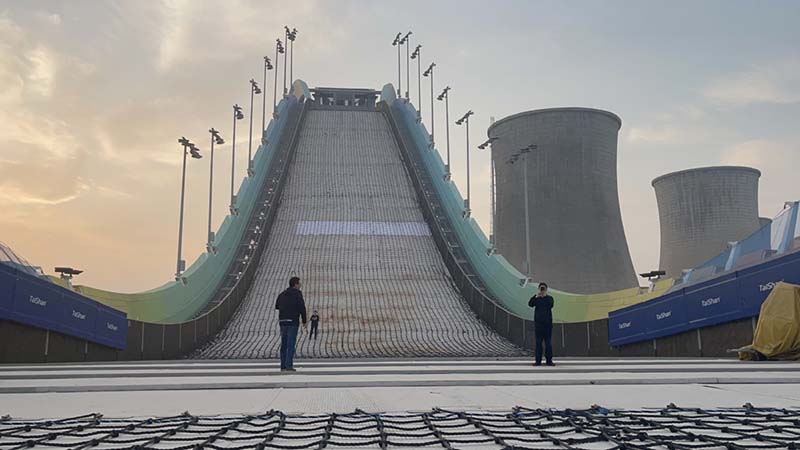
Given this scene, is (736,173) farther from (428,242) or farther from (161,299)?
(161,299)

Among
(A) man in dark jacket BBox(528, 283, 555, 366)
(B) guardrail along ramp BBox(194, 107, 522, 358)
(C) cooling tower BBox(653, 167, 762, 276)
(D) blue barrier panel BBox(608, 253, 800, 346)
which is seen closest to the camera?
(A) man in dark jacket BBox(528, 283, 555, 366)

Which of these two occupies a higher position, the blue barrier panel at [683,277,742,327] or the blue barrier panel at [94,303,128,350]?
the blue barrier panel at [683,277,742,327]

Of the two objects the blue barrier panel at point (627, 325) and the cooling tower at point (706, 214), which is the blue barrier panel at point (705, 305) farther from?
the cooling tower at point (706, 214)

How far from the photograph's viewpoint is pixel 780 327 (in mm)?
11969

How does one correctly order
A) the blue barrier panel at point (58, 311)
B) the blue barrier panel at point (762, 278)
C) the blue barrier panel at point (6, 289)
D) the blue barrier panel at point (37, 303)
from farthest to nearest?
the blue barrier panel at point (37, 303) < the blue barrier panel at point (58, 311) < the blue barrier panel at point (762, 278) < the blue barrier panel at point (6, 289)

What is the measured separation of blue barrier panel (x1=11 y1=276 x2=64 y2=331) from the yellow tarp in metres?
12.2

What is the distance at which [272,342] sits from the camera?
2112cm

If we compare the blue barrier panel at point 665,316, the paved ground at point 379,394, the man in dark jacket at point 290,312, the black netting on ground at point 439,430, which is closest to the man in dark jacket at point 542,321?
the paved ground at point 379,394

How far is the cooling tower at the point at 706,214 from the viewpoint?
142 feet

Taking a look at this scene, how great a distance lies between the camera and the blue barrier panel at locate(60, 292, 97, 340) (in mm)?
15081

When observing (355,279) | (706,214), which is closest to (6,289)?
(355,279)

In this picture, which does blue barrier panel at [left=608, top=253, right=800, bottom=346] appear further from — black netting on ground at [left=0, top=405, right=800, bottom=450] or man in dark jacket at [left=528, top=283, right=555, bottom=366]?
black netting on ground at [left=0, top=405, right=800, bottom=450]

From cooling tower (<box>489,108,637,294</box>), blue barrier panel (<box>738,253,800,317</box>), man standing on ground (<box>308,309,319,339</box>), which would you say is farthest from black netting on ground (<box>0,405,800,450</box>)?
cooling tower (<box>489,108,637,294</box>)

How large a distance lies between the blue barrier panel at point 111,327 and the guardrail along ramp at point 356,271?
2530 mm
